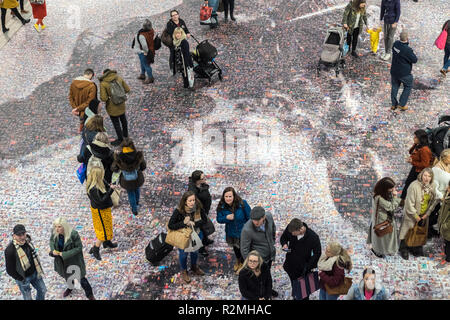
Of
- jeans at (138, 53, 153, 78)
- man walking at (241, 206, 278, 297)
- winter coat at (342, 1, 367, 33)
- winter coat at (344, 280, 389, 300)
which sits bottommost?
winter coat at (344, 280, 389, 300)

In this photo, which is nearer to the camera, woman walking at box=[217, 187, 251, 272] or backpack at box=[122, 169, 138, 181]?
woman walking at box=[217, 187, 251, 272]

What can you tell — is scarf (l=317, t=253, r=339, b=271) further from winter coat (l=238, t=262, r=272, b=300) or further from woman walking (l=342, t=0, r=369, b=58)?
woman walking (l=342, t=0, r=369, b=58)

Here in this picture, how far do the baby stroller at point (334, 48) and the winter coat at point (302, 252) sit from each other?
6270 millimetres

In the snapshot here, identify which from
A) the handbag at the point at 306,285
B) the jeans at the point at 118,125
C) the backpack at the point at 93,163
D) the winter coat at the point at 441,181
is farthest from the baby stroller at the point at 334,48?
the handbag at the point at 306,285

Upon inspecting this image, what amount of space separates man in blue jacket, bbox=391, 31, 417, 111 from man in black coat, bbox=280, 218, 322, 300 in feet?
16.9

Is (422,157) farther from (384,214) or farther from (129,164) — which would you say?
(129,164)

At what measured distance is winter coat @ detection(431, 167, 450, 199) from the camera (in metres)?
7.58

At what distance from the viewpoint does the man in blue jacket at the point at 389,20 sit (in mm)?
12227

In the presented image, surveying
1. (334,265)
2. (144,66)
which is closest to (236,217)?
(334,265)

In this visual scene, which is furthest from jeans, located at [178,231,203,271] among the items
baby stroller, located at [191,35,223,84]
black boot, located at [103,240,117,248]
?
baby stroller, located at [191,35,223,84]

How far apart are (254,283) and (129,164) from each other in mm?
2970

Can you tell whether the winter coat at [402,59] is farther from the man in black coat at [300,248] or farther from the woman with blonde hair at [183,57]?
the man in black coat at [300,248]

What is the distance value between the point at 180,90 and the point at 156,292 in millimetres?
5388
